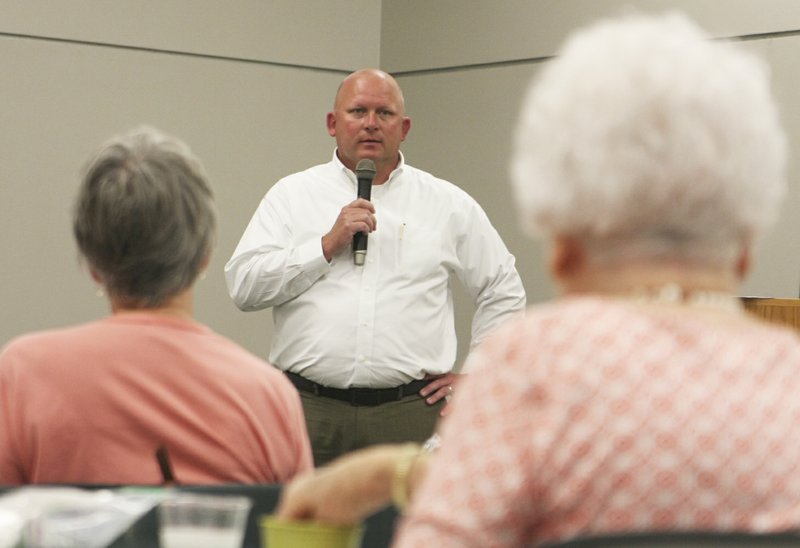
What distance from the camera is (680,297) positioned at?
1.04 meters

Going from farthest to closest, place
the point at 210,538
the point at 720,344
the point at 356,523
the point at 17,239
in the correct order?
1. the point at 17,239
2. the point at 210,538
3. the point at 356,523
4. the point at 720,344

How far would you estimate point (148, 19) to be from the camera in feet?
19.8

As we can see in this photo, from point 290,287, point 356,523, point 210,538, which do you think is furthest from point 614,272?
point 290,287

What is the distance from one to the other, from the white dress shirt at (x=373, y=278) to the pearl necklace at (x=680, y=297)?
114 inches

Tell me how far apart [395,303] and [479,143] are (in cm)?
223

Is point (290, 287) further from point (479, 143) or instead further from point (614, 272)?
point (614, 272)

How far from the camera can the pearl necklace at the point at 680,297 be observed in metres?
1.04

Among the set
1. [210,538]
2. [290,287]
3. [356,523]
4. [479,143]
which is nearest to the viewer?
[356,523]

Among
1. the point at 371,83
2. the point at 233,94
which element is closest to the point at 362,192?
the point at 371,83

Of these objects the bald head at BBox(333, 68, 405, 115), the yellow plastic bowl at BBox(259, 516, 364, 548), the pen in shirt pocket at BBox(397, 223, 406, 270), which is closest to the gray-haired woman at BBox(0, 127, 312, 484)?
the yellow plastic bowl at BBox(259, 516, 364, 548)

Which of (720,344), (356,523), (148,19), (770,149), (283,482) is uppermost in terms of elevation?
(148,19)

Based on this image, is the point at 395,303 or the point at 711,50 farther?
the point at 395,303

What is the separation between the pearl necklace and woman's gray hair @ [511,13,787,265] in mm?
30

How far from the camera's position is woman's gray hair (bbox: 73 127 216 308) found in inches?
72.4
